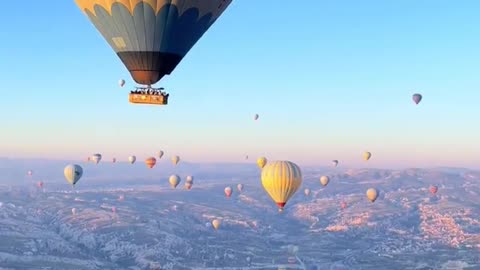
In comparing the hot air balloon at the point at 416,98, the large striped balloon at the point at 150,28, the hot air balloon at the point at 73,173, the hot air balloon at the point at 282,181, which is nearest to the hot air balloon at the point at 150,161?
the hot air balloon at the point at 73,173

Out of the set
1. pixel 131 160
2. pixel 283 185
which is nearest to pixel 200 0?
pixel 283 185

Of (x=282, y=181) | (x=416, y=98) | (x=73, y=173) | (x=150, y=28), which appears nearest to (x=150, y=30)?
(x=150, y=28)

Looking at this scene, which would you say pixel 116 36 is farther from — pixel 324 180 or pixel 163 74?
pixel 324 180

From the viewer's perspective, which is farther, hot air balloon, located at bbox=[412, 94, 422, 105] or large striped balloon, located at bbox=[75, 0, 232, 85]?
hot air balloon, located at bbox=[412, 94, 422, 105]

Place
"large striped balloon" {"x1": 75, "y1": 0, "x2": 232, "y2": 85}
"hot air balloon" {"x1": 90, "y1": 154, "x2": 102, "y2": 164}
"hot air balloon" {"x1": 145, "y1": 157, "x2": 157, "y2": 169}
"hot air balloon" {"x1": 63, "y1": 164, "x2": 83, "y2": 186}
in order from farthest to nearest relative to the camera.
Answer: "hot air balloon" {"x1": 90, "y1": 154, "x2": 102, "y2": 164} → "hot air balloon" {"x1": 145, "y1": 157, "x2": 157, "y2": 169} → "hot air balloon" {"x1": 63, "y1": 164, "x2": 83, "y2": 186} → "large striped balloon" {"x1": 75, "y1": 0, "x2": 232, "y2": 85}

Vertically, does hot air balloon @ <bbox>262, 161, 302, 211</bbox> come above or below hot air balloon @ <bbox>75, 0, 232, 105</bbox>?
below

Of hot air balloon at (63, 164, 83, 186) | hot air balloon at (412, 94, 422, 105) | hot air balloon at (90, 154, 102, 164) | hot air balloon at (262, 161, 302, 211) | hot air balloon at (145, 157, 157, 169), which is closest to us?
hot air balloon at (262, 161, 302, 211)

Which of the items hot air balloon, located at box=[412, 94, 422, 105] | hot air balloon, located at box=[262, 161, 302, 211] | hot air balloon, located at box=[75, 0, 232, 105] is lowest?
hot air balloon, located at box=[262, 161, 302, 211]

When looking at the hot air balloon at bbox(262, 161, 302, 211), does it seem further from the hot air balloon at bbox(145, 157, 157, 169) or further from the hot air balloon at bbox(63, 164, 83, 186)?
the hot air balloon at bbox(145, 157, 157, 169)

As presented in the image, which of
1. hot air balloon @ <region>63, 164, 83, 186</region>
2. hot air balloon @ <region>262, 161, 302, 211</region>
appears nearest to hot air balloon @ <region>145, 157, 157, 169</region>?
hot air balloon @ <region>63, 164, 83, 186</region>
